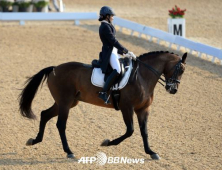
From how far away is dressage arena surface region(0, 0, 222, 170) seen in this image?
7.98 meters

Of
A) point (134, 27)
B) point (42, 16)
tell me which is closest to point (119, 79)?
point (134, 27)

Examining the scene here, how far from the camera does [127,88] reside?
25.9 feet

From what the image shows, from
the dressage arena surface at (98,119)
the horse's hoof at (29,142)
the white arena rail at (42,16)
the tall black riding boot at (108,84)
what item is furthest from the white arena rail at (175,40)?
the horse's hoof at (29,142)

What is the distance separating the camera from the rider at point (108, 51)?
791cm

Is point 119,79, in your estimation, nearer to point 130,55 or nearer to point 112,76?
point 112,76

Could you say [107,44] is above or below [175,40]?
above

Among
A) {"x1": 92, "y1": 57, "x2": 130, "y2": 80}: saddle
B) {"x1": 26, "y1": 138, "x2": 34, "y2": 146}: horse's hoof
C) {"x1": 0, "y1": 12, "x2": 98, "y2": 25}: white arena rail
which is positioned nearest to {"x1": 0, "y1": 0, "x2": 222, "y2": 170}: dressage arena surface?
{"x1": 26, "y1": 138, "x2": 34, "y2": 146}: horse's hoof

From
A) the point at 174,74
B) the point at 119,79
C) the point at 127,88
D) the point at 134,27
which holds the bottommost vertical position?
the point at 134,27

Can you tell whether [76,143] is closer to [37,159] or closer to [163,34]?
[37,159]

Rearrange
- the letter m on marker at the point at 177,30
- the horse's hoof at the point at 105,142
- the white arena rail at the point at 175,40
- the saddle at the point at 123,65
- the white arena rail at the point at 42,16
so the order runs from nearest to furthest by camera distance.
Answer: the saddle at the point at 123,65 → the horse's hoof at the point at 105,142 → the white arena rail at the point at 175,40 → the letter m on marker at the point at 177,30 → the white arena rail at the point at 42,16

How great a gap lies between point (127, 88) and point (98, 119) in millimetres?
2513

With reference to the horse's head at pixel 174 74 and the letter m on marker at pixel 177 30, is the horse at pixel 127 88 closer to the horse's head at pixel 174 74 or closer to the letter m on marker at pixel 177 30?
the horse's head at pixel 174 74

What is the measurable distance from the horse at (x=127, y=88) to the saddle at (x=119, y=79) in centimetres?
7

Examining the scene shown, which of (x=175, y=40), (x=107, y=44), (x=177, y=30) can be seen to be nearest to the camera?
(x=107, y=44)
